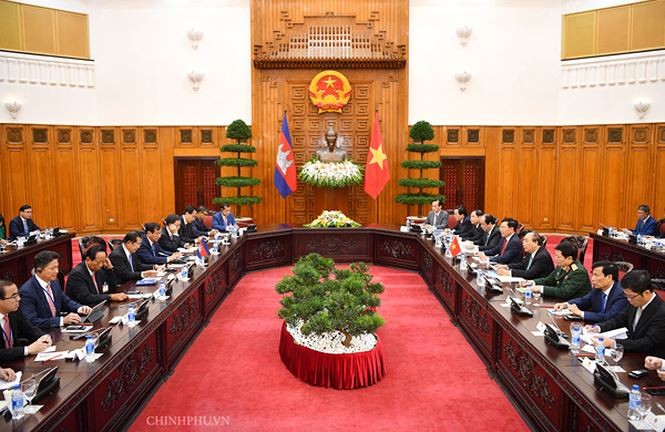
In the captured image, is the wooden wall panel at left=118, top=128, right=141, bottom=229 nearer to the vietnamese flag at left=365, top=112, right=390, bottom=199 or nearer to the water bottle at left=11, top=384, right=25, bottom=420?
the vietnamese flag at left=365, top=112, right=390, bottom=199

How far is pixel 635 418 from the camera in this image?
2832 millimetres

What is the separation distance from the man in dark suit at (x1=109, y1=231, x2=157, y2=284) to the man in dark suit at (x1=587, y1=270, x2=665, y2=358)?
15.3 feet

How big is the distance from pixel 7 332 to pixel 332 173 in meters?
8.71

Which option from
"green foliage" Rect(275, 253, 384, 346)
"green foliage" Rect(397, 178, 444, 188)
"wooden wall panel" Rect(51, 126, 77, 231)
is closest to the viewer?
"green foliage" Rect(275, 253, 384, 346)

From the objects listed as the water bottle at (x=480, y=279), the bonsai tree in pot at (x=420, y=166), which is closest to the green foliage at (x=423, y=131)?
the bonsai tree in pot at (x=420, y=166)

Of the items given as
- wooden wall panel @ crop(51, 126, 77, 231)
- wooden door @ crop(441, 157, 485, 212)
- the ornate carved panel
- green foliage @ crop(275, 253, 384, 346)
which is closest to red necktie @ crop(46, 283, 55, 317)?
green foliage @ crop(275, 253, 384, 346)

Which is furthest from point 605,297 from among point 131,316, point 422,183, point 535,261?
point 422,183

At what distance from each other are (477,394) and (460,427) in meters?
0.67

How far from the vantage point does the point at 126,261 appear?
6.20 meters

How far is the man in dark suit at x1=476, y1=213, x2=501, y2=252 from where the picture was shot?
26.8 ft

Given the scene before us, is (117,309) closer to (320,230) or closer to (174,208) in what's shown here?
(320,230)

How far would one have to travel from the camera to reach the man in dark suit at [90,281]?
16.9ft

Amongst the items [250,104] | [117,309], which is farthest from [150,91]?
[117,309]

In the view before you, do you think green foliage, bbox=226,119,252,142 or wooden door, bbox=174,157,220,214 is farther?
wooden door, bbox=174,157,220,214
